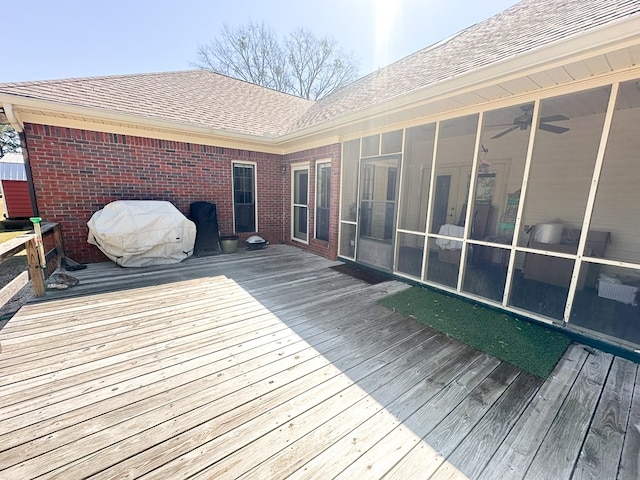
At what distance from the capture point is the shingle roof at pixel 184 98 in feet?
15.2

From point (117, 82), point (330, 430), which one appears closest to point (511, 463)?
point (330, 430)

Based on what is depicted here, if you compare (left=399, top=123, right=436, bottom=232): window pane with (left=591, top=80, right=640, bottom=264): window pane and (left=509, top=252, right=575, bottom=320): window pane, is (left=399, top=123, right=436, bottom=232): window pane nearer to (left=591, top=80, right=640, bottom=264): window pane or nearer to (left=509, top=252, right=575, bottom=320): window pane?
(left=509, top=252, right=575, bottom=320): window pane

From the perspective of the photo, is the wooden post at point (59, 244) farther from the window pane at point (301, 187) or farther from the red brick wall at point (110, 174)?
the window pane at point (301, 187)

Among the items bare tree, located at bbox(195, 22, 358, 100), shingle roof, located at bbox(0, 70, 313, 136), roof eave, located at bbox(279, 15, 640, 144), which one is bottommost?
roof eave, located at bbox(279, 15, 640, 144)

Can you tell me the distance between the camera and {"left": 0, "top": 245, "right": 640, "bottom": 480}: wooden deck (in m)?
1.43

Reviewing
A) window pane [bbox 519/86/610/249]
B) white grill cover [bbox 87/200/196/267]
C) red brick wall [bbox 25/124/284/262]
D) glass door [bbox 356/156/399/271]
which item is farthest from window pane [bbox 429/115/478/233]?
white grill cover [bbox 87/200/196/267]

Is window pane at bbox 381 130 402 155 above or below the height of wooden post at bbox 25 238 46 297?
above

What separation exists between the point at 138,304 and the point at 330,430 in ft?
9.53

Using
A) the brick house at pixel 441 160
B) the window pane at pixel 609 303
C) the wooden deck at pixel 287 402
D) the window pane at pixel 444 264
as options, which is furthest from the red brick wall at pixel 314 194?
the window pane at pixel 609 303

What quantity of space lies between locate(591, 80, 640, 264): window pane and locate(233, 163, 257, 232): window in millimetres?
6753

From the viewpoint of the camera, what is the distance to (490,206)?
5.75 meters

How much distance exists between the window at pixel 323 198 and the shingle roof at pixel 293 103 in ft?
3.44

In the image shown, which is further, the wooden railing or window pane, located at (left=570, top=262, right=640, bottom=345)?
window pane, located at (left=570, top=262, right=640, bottom=345)

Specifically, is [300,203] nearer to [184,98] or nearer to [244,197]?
[244,197]
